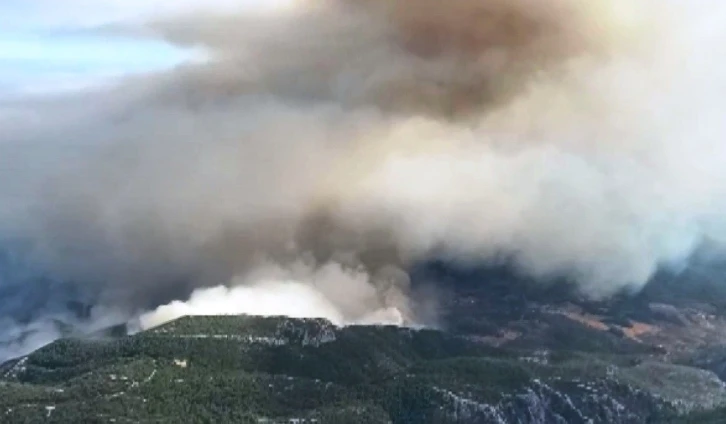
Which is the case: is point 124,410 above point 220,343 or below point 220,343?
below

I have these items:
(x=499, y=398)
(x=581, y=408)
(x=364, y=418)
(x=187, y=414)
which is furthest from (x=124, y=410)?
(x=581, y=408)

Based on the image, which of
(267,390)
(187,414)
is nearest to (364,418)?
(267,390)

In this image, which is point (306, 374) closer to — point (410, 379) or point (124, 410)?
point (410, 379)

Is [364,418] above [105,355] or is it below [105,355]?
below

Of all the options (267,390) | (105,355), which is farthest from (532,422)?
(105,355)

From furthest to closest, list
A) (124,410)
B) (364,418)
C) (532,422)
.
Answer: (532,422), (364,418), (124,410)

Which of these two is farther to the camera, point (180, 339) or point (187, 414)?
point (180, 339)

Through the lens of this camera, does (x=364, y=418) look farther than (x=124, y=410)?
Yes

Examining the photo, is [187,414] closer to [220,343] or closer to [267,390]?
[267,390]

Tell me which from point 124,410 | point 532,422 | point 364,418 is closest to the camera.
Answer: point 124,410
